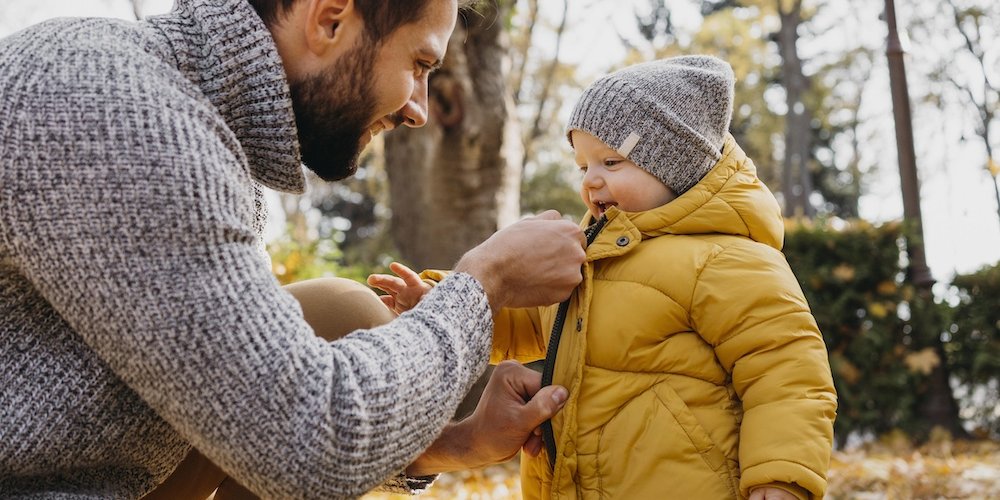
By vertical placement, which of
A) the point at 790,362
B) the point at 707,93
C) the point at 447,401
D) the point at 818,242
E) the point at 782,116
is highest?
the point at 707,93

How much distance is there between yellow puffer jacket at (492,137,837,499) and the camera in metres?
1.95

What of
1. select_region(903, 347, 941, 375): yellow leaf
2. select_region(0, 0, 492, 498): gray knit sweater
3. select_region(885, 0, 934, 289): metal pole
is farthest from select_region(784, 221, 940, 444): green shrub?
select_region(0, 0, 492, 498): gray knit sweater

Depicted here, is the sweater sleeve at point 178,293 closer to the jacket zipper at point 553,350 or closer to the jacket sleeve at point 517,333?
the jacket zipper at point 553,350

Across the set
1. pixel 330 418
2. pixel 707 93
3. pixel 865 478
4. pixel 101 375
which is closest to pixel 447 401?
pixel 330 418

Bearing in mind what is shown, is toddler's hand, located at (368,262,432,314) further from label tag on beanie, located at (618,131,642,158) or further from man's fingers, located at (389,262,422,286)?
label tag on beanie, located at (618,131,642,158)

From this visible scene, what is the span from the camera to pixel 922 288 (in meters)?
6.41

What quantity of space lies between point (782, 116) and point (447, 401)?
24062 mm

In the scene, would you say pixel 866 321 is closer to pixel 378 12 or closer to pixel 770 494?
pixel 770 494

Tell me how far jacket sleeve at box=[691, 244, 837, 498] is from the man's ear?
0.97 meters

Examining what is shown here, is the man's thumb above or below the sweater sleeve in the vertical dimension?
below

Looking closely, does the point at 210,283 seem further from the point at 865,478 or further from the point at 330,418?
the point at 865,478

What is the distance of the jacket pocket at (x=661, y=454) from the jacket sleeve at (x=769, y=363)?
81mm

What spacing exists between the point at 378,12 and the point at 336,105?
203 mm

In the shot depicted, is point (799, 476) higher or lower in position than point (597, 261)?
lower
